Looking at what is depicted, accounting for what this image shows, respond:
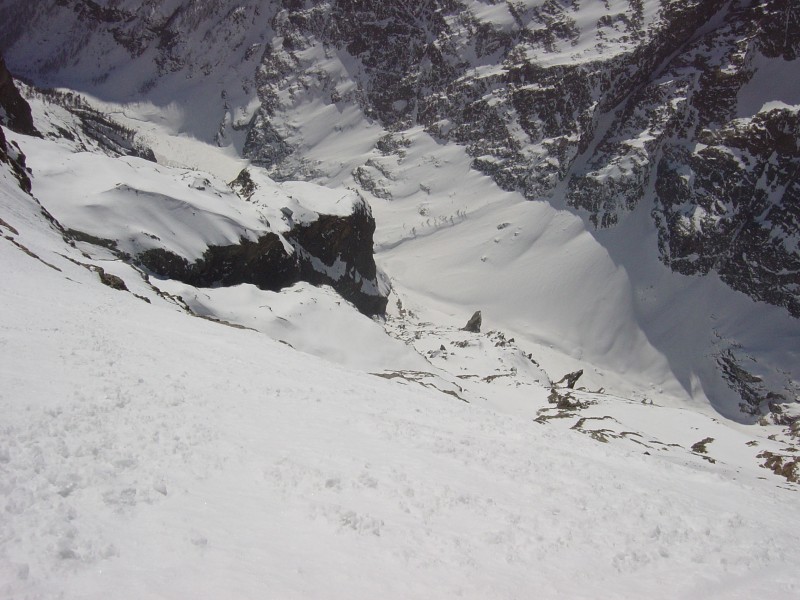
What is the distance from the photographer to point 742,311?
12031 cm

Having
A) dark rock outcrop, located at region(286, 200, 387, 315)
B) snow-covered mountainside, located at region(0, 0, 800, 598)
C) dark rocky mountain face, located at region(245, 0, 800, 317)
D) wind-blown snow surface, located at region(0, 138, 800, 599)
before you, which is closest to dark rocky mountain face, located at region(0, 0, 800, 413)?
dark rocky mountain face, located at region(245, 0, 800, 317)

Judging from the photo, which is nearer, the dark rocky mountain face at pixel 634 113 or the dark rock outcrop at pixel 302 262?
the dark rock outcrop at pixel 302 262

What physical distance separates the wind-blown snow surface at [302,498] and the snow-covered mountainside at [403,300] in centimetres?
8

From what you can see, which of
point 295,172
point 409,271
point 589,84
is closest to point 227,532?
point 409,271

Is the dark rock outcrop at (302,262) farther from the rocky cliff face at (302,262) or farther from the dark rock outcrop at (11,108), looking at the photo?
the dark rock outcrop at (11,108)

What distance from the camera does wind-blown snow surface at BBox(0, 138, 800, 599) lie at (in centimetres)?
642

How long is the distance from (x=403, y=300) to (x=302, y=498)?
102 meters

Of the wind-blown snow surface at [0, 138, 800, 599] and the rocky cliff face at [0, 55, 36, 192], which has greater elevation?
the rocky cliff face at [0, 55, 36, 192]

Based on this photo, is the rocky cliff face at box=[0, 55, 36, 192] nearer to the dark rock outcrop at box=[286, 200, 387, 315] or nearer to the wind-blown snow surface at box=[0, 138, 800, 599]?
the dark rock outcrop at box=[286, 200, 387, 315]

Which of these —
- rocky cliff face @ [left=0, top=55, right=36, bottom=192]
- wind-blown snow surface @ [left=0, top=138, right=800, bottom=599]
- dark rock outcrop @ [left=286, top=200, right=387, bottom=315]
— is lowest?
dark rock outcrop @ [left=286, top=200, right=387, bottom=315]

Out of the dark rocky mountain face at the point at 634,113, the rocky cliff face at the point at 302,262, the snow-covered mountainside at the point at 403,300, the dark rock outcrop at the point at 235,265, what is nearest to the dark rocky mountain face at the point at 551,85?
the dark rocky mountain face at the point at 634,113

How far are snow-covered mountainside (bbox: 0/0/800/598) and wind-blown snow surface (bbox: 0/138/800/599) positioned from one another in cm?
8

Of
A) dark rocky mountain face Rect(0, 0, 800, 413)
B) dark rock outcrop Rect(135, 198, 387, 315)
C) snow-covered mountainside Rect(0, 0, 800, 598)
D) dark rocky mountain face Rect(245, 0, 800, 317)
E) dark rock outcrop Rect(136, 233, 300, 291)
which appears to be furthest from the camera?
dark rocky mountain face Rect(0, 0, 800, 413)

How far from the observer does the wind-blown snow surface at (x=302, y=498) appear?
6.42 metres
